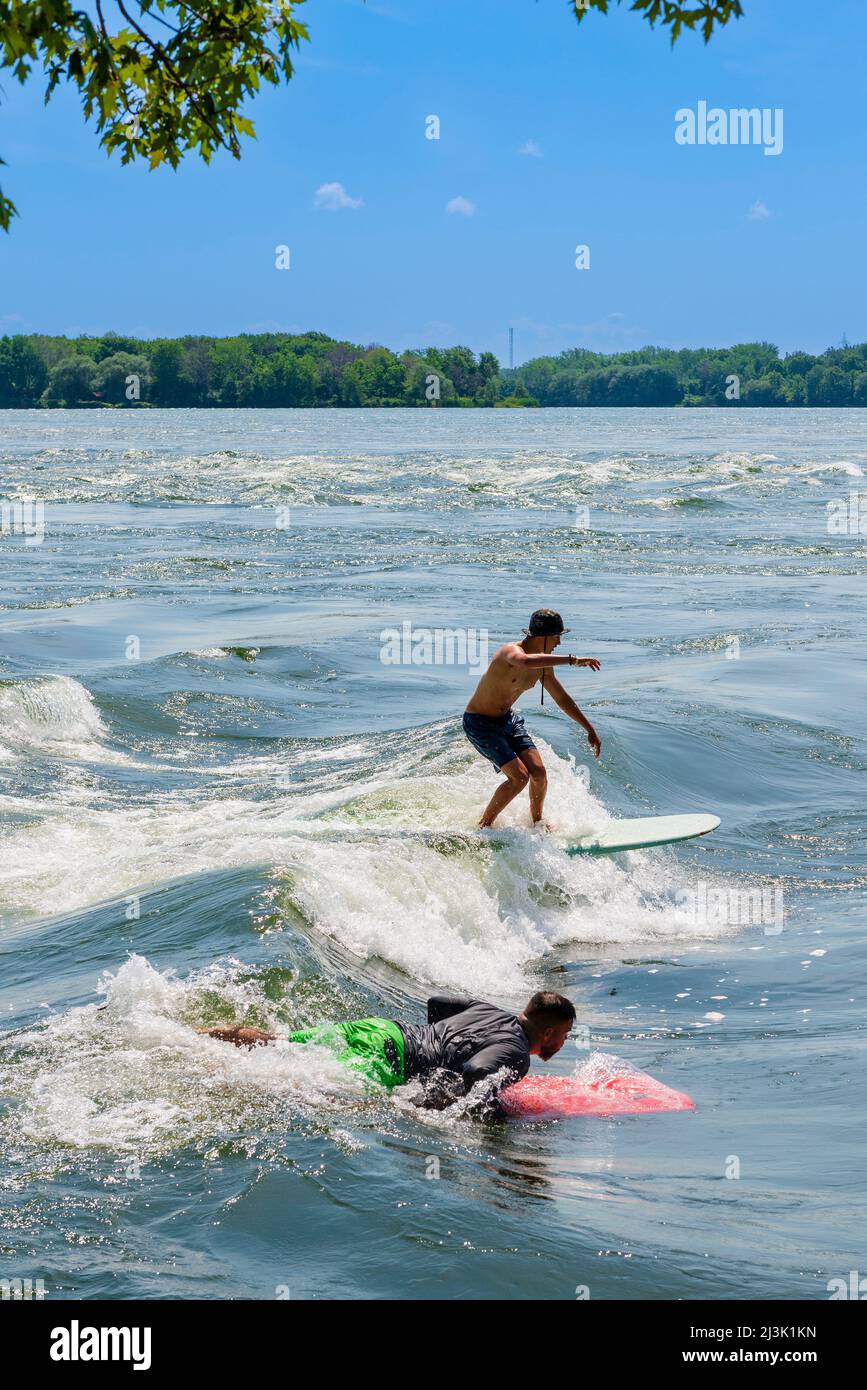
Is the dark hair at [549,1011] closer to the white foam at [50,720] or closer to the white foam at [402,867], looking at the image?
the white foam at [402,867]

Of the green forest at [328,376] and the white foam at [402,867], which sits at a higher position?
the green forest at [328,376]

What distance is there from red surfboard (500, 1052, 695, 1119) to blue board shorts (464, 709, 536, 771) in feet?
15.0

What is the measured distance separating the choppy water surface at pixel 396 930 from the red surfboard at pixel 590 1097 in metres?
0.15

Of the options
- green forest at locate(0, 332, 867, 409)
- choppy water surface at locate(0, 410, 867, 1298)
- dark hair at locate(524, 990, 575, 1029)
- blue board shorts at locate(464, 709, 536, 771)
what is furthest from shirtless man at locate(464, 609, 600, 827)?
green forest at locate(0, 332, 867, 409)

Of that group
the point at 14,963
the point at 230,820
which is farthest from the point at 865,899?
the point at 14,963

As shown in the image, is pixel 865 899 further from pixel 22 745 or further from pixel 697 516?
pixel 697 516

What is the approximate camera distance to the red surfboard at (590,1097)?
780 centimetres

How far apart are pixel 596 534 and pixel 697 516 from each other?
232 inches

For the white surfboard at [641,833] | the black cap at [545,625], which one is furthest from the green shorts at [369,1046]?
the white surfboard at [641,833]

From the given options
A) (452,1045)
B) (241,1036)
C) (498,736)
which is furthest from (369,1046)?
(498,736)

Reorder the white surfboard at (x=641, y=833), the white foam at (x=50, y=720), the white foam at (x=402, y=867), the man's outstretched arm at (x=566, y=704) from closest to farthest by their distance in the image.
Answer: the white foam at (x=402, y=867), the man's outstretched arm at (x=566, y=704), the white surfboard at (x=641, y=833), the white foam at (x=50, y=720)

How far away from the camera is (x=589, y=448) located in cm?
7512

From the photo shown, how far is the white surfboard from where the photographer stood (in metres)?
12.9

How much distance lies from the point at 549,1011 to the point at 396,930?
310cm
